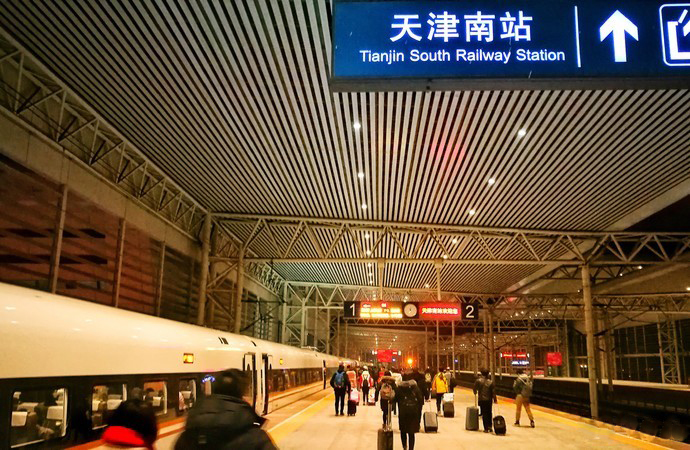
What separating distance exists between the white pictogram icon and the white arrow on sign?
0.30 metres

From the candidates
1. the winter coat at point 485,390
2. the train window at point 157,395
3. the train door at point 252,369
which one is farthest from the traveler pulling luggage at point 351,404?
the train window at point 157,395

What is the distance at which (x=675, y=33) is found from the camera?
5016 mm

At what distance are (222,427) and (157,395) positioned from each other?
578 cm

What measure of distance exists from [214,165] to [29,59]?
5.62m

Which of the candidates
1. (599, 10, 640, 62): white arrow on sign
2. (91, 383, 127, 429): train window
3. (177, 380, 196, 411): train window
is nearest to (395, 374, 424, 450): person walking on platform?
(177, 380, 196, 411): train window

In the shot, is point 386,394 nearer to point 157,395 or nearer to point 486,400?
point 486,400

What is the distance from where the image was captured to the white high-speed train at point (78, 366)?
4988mm

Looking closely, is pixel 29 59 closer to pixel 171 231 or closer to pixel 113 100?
pixel 113 100

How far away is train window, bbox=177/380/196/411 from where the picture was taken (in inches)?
340

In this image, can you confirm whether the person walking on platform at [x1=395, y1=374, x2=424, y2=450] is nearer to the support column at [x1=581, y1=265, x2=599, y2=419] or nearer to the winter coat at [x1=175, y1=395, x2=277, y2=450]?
the winter coat at [x1=175, y1=395, x2=277, y2=450]

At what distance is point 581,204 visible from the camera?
17.5m

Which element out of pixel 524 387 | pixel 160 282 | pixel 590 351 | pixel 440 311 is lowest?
pixel 524 387

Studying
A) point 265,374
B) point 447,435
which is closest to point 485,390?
point 447,435

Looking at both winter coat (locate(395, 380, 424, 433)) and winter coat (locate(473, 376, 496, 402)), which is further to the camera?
winter coat (locate(473, 376, 496, 402))
